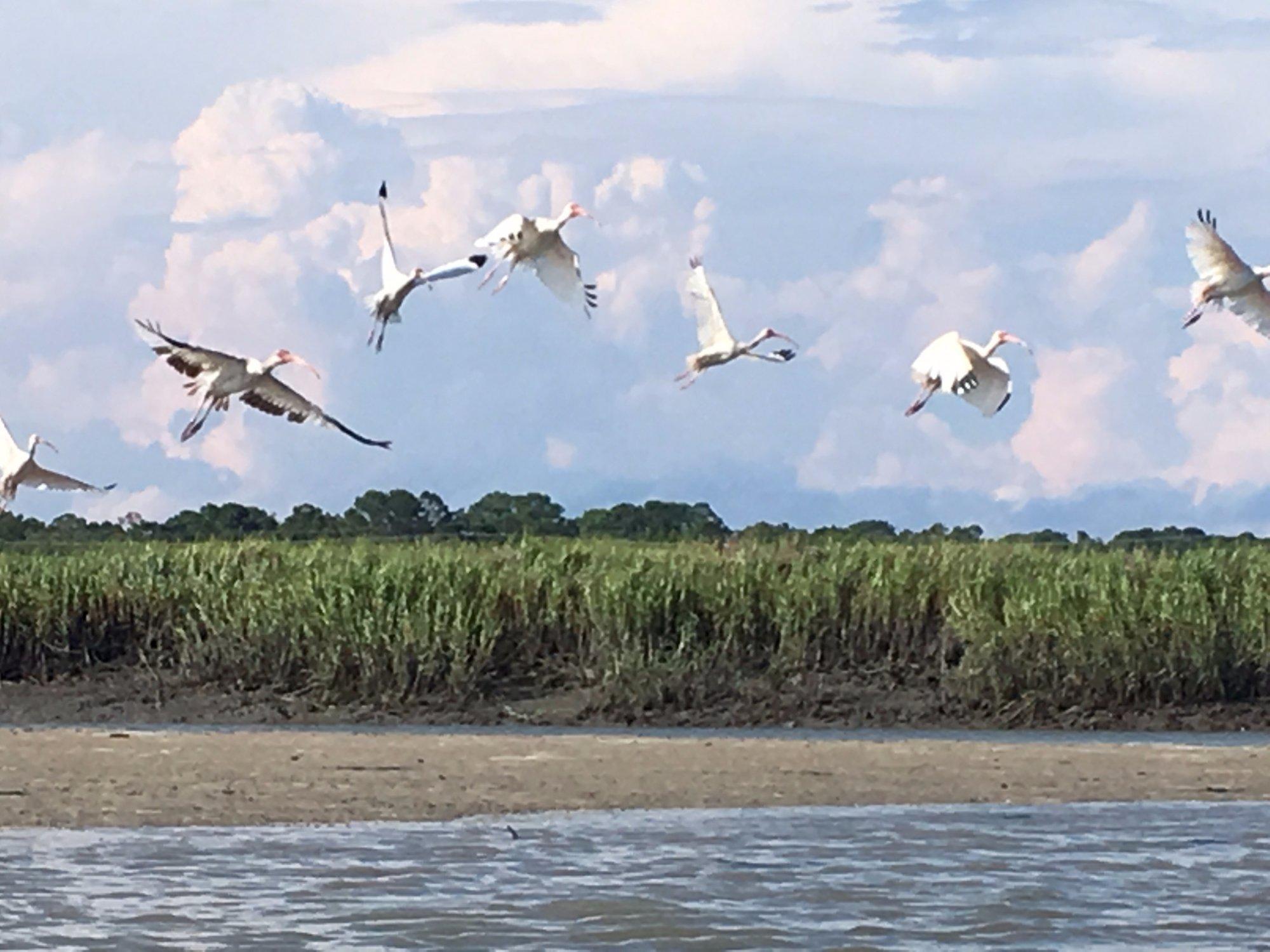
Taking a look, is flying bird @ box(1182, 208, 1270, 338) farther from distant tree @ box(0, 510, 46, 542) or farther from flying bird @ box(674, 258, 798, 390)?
distant tree @ box(0, 510, 46, 542)

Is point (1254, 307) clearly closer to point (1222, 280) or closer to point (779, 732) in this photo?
point (1222, 280)

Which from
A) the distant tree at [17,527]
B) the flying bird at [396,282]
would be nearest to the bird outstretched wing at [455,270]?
the flying bird at [396,282]

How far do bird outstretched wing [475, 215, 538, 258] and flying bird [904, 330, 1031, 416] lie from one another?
4.69 meters

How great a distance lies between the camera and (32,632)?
73.6ft

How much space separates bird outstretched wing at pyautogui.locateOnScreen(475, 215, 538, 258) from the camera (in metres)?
20.6

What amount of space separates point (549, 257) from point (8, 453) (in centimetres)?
626

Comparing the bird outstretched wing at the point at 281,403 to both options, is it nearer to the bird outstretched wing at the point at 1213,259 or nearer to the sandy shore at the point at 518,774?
the sandy shore at the point at 518,774

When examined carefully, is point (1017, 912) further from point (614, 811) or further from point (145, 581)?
point (145, 581)

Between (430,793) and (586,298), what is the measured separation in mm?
8844

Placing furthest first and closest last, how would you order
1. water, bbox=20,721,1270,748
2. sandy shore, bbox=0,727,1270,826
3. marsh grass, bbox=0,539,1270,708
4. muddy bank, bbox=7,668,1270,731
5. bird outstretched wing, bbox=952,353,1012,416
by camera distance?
bird outstretched wing, bbox=952,353,1012,416 → marsh grass, bbox=0,539,1270,708 → muddy bank, bbox=7,668,1270,731 → water, bbox=20,721,1270,748 → sandy shore, bbox=0,727,1270,826

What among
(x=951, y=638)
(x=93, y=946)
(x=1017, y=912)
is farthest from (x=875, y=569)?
(x=93, y=946)

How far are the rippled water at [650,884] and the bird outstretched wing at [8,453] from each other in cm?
1267

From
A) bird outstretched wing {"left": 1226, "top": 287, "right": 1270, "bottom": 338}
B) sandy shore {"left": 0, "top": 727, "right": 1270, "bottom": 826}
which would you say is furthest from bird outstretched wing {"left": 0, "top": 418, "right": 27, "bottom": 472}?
bird outstretched wing {"left": 1226, "top": 287, "right": 1270, "bottom": 338}

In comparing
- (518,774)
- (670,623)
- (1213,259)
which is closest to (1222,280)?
(1213,259)
